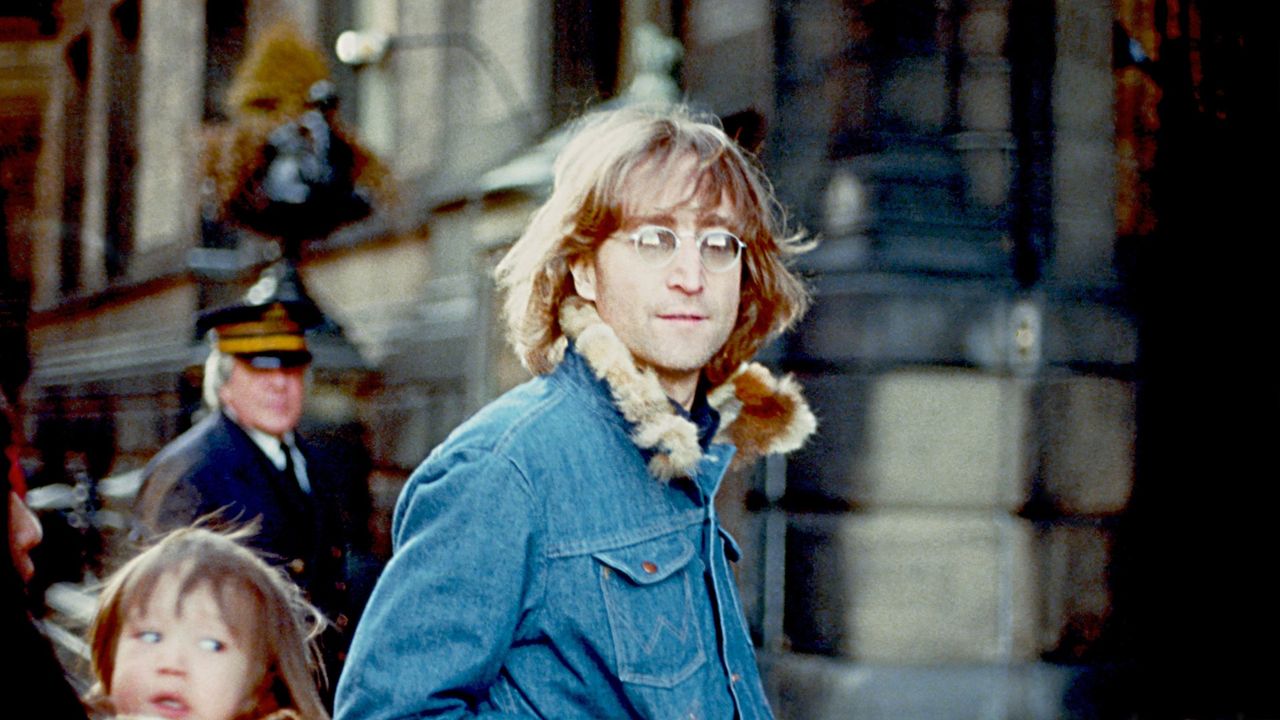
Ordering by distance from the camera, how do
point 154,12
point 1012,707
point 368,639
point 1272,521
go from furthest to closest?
1. point 154,12
2. point 1272,521
3. point 1012,707
4. point 368,639

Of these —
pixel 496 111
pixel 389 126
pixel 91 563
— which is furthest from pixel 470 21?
pixel 91 563

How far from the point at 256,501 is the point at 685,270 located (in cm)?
274

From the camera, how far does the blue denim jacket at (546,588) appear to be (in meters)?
1.77

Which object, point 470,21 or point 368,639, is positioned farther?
point 470,21

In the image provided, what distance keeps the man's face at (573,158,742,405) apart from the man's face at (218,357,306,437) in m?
2.90

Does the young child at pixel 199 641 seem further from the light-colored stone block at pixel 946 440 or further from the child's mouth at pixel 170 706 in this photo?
the light-colored stone block at pixel 946 440

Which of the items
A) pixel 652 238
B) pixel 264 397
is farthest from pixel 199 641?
pixel 264 397

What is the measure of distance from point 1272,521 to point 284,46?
6501 millimetres

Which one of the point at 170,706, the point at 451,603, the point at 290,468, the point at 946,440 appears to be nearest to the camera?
the point at 451,603

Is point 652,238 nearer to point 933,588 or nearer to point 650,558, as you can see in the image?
point 650,558

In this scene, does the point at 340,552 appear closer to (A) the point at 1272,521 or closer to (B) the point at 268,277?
(A) the point at 1272,521

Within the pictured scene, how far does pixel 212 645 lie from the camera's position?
2.10 m

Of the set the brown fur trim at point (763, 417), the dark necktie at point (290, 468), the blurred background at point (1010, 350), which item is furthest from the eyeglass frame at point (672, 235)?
the blurred background at point (1010, 350)

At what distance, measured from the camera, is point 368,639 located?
5.92 ft
